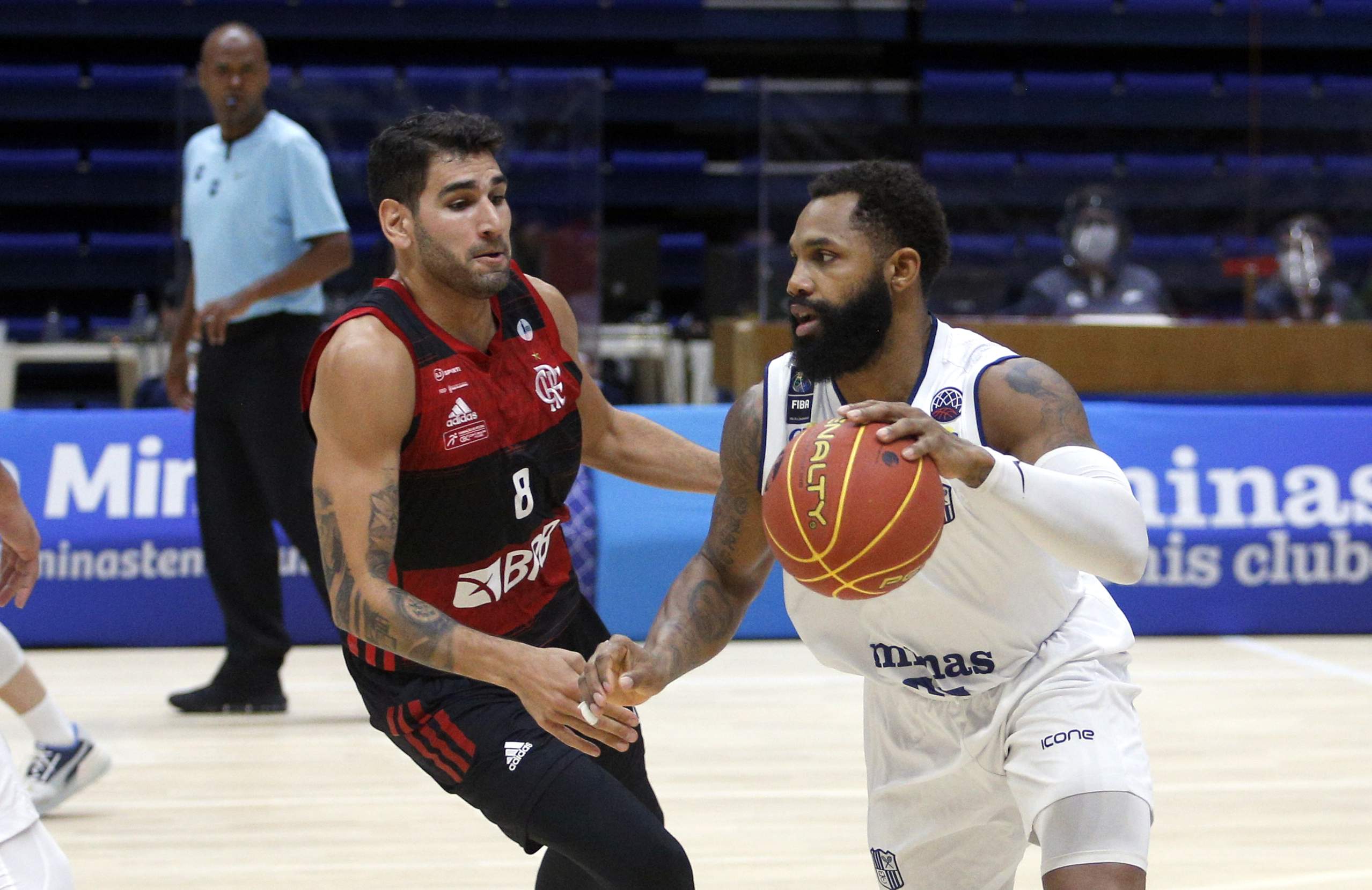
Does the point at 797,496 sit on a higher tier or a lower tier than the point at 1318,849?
higher

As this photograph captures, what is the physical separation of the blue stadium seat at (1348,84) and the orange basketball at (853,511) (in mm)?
11192

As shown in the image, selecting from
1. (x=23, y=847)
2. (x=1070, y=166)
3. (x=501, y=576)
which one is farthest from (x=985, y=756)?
(x=1070, y=166)

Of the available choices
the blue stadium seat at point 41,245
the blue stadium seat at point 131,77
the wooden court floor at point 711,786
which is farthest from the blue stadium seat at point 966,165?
the blue stadium seat at point 41,245

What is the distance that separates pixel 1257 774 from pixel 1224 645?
77.1 inches

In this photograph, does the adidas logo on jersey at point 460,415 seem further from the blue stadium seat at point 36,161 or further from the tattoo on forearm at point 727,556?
the blue stadium seat at point 36,161

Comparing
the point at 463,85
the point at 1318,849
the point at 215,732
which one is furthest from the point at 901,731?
the point at 463,85

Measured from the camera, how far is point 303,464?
469 centimetres

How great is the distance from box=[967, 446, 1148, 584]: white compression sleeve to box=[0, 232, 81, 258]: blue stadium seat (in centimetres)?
1159

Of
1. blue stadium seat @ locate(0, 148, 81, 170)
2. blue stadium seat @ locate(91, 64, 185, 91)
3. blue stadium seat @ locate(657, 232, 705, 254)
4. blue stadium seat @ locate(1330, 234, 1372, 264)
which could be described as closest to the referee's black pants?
blue stadium seat @ locate(1330, 234, 1372, 264)

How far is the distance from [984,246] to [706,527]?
3296mm

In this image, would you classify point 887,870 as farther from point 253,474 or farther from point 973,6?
point 973,6

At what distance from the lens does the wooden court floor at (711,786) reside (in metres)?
3.51

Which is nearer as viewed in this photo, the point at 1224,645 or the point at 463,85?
the point at 1224,645

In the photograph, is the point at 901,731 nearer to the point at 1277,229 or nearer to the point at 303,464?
the point at 303,464
